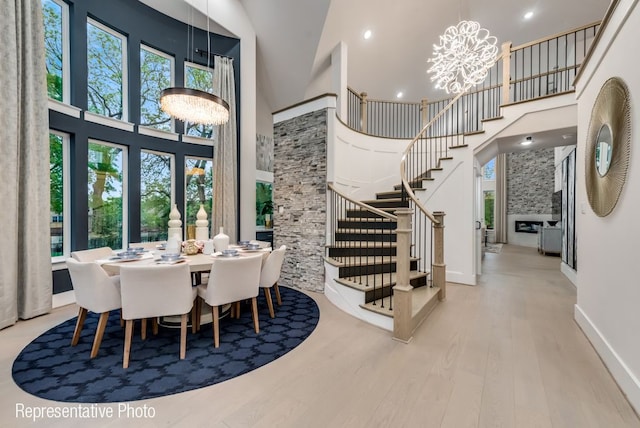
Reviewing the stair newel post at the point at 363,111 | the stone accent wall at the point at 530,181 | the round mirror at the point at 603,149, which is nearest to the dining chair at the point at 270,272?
the round mirror at the point at 603,149

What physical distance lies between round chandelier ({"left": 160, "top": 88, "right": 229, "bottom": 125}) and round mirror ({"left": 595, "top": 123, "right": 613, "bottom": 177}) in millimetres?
3671

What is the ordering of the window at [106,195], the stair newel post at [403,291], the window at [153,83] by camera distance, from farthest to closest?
the window at [153,83], the window at [106,195], the stair newel post at [403,291]

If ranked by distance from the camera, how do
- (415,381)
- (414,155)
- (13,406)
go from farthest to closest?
1. (414,155)
2. (415,381)
3. (13,406)

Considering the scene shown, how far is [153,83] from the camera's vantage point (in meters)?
4.93

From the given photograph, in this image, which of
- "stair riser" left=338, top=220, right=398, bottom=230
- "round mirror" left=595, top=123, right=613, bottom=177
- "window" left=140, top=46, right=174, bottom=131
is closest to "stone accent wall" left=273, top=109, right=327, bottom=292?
"stair riser" left=338, top=220, right=398, bottom=230

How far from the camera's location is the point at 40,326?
2.89 metres

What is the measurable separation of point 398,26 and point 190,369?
7.77 meters

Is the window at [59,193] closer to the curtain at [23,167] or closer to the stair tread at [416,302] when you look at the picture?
the curtain at [23,167]

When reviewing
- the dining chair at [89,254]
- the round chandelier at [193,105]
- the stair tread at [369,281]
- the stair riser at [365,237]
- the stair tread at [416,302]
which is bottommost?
the stair tread at [416,302]

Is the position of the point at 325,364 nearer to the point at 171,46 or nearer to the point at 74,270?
the point at 74,270

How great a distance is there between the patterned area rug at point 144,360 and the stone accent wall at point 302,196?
1273mm

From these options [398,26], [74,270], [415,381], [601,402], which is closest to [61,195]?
[74,270]

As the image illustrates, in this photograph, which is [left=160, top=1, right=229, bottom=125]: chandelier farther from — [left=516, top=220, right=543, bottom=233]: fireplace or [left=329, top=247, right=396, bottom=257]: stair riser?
[left=516, top=220, right=543, bottom=233]: fireplace

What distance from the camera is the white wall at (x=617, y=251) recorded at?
1.77 metres
